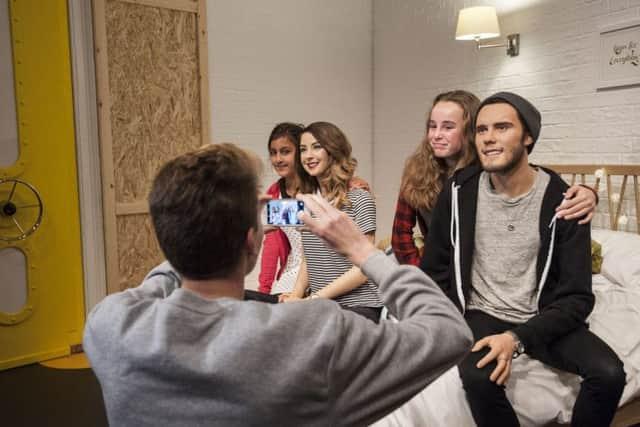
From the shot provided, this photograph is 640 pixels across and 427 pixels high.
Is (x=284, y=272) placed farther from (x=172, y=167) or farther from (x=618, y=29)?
(x=618, y=29)

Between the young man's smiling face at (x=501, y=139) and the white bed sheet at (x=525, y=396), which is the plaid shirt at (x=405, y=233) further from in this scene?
the white bed sheet at (x=525, y=396)

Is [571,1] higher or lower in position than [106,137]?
higher

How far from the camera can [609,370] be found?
70.8 inches

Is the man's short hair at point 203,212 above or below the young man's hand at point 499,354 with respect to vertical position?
above

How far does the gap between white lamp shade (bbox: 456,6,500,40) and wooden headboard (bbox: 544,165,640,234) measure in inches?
43.6

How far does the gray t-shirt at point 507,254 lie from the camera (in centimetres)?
205

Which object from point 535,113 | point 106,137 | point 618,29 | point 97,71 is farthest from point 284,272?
point 618,29

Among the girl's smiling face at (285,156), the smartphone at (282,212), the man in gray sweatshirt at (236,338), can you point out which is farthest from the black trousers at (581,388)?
the girl's smiling face at (285,156)

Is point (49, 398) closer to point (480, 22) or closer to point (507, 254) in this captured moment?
point (507, 254)

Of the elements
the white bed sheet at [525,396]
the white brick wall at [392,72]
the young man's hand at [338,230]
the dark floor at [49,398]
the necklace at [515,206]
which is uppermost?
the white brick wall at [392,72]

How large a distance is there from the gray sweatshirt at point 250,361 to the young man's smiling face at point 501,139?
1323 mm

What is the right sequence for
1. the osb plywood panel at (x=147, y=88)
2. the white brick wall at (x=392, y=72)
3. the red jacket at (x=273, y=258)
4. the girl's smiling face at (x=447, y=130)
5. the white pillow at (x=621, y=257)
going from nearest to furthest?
the girl's smiling face at (x=447, y=130) < the white pillow at (x=621, y=257) < the red jacket at (x=273, y=258) < the white brick wall at (x=392, y=72) < the osb plywood panel at (x=147, y=88)

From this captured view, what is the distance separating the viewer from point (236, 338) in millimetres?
803

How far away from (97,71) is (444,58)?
265cm
